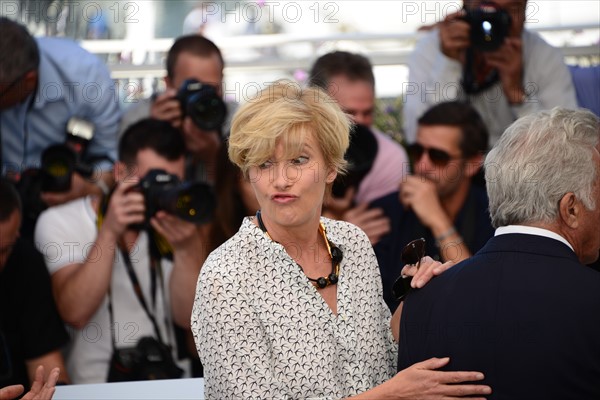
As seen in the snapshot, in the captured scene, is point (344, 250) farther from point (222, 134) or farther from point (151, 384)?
point (222, 134)

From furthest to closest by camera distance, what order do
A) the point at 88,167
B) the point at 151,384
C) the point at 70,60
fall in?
the point at 70,60 < the point at 88,167 < the point at 151,384

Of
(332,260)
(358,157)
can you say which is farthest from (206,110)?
(332,260)

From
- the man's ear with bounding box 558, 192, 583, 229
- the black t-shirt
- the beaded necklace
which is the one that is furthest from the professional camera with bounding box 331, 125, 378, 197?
the man's ear with bounding box 558, 192, 583, 229

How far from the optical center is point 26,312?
3.58 metres

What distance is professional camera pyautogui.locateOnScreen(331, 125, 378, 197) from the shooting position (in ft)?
12.7

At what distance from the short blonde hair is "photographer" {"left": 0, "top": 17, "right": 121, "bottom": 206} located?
1628 millimetres

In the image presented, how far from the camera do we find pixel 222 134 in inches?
161

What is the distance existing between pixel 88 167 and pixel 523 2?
1.77 metres

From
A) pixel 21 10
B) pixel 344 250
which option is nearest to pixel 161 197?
pixel 344 250

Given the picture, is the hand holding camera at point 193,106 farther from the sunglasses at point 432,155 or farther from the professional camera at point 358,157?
the sunglasses at point 432,155

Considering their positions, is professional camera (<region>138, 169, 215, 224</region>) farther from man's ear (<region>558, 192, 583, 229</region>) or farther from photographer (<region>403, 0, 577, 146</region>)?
man's ear (<region>558, 192, 583, 229</region>)

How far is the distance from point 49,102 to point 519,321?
8.14 ft

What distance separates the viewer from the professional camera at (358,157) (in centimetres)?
386

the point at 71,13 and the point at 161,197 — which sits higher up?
the point at 71,13
